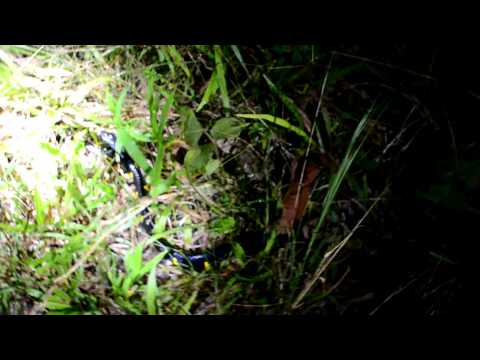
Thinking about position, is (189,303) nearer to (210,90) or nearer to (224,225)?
(224,225)

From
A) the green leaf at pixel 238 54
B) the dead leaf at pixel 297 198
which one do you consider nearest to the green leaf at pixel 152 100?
the green leaf at pixel 238 54

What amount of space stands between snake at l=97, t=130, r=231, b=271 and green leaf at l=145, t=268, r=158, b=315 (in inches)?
3.6

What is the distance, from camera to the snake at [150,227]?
4.88 feet

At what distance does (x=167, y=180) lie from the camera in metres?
1.55

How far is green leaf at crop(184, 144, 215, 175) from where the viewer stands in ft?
4.94

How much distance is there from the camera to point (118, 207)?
156 centimetres

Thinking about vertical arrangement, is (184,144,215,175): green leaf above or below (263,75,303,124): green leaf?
below

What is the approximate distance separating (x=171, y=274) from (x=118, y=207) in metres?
0.32

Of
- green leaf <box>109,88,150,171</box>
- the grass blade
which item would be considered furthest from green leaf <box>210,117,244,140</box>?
the grass blade

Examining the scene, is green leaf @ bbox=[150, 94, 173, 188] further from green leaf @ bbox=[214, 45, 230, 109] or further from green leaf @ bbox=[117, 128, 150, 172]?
→ green leaf @ bbox=[214, 45, 230, 109]

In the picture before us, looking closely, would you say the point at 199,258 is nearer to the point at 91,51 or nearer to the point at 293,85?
the point at 293,85

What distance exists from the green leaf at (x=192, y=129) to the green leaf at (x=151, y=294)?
19.5 inches
